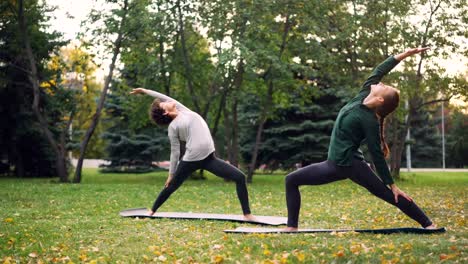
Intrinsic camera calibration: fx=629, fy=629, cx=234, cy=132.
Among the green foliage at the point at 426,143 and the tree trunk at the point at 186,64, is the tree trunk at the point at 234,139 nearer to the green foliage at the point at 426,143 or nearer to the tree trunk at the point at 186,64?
the tree trunk at the point at 186,64

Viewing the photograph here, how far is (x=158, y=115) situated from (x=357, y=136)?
11.4 feet

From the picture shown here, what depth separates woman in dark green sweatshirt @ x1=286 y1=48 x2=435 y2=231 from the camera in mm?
7383

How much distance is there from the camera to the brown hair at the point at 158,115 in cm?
Result: 969

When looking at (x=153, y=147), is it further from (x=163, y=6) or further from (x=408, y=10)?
(x=408, y=10)

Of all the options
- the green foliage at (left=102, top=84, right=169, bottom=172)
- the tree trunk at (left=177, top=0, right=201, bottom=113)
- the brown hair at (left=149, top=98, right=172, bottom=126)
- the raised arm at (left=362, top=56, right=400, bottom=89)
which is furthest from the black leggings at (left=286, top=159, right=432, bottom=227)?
the green foliage at (left=102, top=84, right=169, bottom=172)

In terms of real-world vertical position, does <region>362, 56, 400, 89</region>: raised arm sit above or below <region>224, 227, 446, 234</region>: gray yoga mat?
above

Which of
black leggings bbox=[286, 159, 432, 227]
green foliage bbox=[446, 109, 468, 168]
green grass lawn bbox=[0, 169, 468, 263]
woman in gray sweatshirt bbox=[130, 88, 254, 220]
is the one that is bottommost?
green grass lawn bbox=[0, 169, 468, 263]

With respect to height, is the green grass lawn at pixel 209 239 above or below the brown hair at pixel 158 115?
below

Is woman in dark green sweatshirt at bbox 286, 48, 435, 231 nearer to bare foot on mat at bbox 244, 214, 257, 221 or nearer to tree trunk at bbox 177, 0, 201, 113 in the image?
bare foot on mat at bbox 244, 214, 257, 221

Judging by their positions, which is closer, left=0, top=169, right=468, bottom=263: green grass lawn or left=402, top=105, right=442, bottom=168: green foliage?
left=0, top=169, right=468, bottom=263: green grass lawn

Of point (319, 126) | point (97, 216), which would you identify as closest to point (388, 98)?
point (97, 216)

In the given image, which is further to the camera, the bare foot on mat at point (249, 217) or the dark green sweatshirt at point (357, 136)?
the bare foot on mat at point (249, 217)

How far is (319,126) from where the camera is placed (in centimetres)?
3441

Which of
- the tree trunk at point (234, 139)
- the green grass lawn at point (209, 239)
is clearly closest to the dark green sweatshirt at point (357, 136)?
the green grass lawn at point (209, 239)
